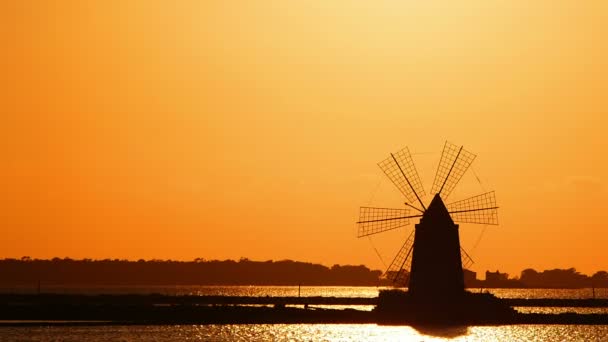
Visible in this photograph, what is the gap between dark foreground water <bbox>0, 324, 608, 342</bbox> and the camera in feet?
Result: 252

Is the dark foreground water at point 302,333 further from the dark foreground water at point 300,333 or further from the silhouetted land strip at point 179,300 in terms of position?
the silhouetted land strip at point 179,300

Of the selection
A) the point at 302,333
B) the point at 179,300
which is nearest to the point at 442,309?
the point at 302,333

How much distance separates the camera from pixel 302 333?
87812 millimetres

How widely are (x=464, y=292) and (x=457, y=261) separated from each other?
8.79 ft

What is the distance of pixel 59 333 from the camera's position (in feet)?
263

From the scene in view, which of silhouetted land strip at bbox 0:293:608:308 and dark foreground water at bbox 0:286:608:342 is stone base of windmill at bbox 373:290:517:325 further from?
silhouetted land strip at bbox 0:293:608:308

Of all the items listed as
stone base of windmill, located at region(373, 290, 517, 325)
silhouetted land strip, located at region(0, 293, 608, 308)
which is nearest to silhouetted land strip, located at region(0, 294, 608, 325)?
stone base of windmill, located at region(373, 290, 517, 325)

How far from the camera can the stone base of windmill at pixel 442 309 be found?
83.5m

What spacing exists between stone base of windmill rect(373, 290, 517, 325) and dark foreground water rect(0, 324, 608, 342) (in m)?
0.78

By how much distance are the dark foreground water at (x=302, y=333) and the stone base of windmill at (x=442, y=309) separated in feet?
2.57

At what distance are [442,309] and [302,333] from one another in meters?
10.4

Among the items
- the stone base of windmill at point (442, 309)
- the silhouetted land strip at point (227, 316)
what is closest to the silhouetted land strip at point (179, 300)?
the silhouetted land strip at point (227, 316)

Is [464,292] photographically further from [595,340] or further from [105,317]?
[105,317]

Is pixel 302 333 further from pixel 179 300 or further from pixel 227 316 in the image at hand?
pixel 179 300
